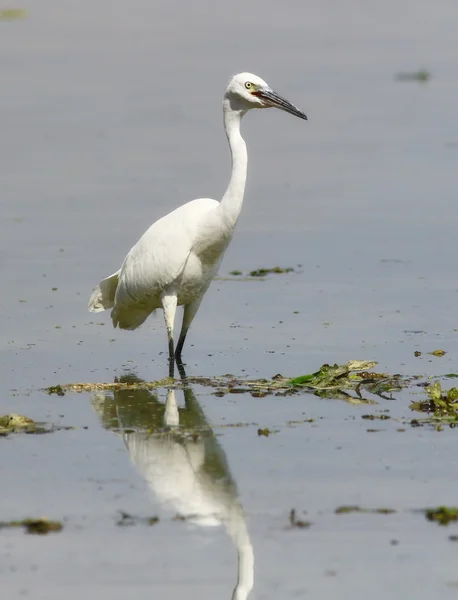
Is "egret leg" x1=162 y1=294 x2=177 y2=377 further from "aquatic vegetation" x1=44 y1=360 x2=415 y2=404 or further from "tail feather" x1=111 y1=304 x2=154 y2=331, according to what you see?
"aquatic vegetation" x1=44 y1=360 x2=415 y2=404

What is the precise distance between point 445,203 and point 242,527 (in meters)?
9.87

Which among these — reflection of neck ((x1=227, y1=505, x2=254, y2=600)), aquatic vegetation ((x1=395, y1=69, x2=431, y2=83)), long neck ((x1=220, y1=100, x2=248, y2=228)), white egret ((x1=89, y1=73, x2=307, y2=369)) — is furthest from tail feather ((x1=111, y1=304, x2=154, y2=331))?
aquatic vegetation ((x1=395, y1=69, x2=431, y2=83))

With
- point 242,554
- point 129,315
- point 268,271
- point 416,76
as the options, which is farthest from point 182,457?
point 416,76

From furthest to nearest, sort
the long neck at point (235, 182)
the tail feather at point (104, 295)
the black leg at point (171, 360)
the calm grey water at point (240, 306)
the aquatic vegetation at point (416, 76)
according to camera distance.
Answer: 1. the aquatic vegetation at point (416, 76)
2. the tail feather at point (104, 295)
3. the long neck at point (235, 182)
4. the black leg at point (171, 360)
5. the calm grey water at point (240, 306)

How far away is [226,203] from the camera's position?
10.7m

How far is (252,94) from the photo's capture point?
1082 cm

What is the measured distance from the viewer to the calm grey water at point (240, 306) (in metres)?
6.68

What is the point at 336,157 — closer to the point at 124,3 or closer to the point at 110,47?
the point at 110,47

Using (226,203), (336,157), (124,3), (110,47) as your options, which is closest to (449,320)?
(226,203)

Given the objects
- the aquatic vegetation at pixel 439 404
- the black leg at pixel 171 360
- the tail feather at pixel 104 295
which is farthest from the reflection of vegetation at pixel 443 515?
the tail feather at pixel 104 295

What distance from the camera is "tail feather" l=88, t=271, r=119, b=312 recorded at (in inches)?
457

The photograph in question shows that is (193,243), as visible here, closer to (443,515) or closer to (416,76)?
(443,515)

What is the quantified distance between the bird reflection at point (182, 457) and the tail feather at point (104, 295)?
4.83 ft

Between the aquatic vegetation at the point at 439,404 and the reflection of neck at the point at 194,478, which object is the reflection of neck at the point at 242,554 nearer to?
the reflection of neck at the point at 194,478
